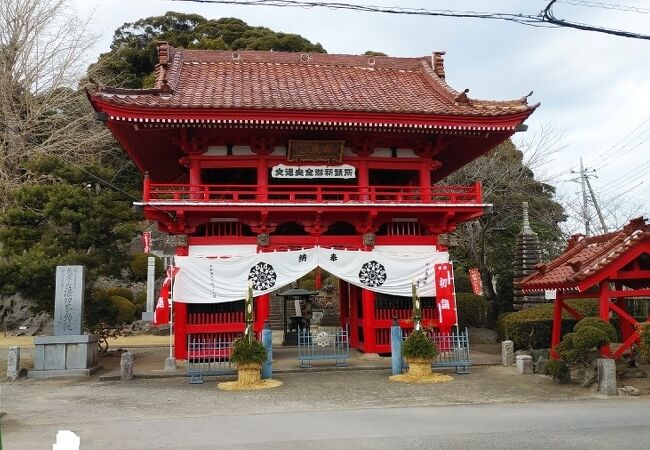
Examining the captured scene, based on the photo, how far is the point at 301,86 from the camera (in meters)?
16.6

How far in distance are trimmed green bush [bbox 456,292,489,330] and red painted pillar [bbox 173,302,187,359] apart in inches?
462

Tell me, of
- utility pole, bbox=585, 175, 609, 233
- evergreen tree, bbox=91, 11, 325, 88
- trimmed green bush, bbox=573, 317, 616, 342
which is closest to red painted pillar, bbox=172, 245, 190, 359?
trimmed green bush, bbox=573, 317, 616, 342

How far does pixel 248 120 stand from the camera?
540 inches

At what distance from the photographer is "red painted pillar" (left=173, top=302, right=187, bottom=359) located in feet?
46.3

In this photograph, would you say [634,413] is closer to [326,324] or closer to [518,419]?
[518,419]

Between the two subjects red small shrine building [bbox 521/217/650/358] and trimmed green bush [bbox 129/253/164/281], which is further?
trimmed green bush [bbox 129/253/164/281]

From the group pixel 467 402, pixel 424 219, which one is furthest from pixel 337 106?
pixel 467 402

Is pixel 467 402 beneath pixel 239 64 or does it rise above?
beneath

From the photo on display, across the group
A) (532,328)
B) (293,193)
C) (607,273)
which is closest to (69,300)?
(293,193)

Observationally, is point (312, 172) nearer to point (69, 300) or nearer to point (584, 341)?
point (69, 300)

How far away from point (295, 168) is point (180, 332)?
18.3 ft

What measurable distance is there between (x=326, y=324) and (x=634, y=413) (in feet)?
75.2

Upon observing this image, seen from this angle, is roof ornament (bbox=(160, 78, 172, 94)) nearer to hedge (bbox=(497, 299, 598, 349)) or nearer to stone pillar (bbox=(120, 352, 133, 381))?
stone pillar (bbox=(120, 352, 133, 381))

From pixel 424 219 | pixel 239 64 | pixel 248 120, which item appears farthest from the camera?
pixel 239 64
